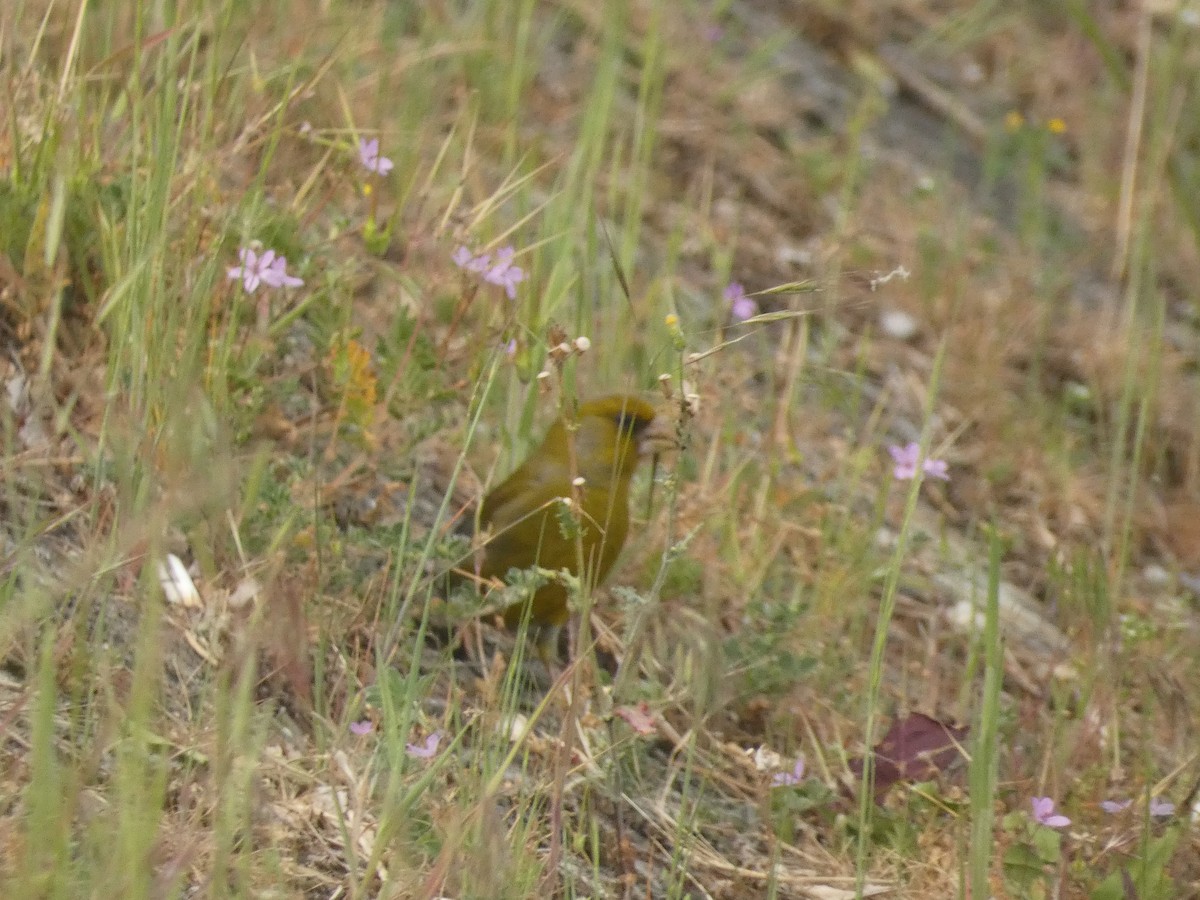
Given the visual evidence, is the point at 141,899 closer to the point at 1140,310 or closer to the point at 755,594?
the point at 755,594

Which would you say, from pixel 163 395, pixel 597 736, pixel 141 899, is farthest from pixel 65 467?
pixel 141 899

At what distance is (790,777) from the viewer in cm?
303

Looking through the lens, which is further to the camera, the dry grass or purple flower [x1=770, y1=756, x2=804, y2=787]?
purple flower [x1=770, y1=756, x2=804, y2=787]

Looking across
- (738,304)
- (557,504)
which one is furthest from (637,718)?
(738,304)

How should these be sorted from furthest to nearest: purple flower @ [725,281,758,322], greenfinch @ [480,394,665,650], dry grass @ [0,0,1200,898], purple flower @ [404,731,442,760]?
purple flower @ [725,281,758,322]
greenfinch @ [480,394,665,650]
purple flower @ [404,731,442,760]
dry grass @ [0,0,1200,898]

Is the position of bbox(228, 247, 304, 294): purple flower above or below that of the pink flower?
above

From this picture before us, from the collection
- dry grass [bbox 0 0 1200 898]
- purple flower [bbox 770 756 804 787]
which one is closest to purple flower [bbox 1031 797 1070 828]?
dry grass [bbox 0 0 1200 898]

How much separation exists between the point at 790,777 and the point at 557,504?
693mm

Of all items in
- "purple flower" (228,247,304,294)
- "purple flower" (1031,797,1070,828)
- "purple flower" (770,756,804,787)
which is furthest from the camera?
"purple flower" (228,247,304,294)

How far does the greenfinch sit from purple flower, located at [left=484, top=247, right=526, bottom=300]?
0.97 ft

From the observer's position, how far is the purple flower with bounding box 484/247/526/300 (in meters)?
3.42

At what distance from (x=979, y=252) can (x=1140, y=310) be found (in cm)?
61

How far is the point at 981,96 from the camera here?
693 centimetres

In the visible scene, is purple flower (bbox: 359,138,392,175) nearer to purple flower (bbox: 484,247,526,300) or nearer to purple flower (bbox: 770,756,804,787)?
purple flower (bbox: 484,247,526,300)
